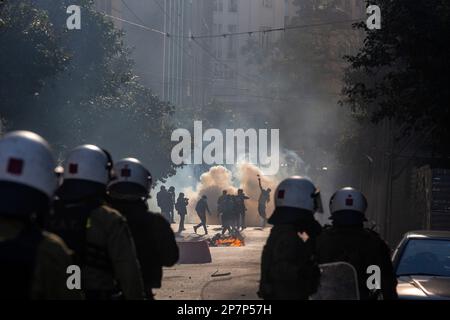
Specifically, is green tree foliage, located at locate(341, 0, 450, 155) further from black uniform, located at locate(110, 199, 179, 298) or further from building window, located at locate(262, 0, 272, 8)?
building window, located at locate(262, 0, 272, 8)

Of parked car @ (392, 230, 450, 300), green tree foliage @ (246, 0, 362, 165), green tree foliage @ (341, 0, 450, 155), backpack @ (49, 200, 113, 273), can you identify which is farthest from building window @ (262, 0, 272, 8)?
backpack @ (49, 200, 113, 273)

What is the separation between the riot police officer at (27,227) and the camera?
3.34 m

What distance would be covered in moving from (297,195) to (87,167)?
1.44 m

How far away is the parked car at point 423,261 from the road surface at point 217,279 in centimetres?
407

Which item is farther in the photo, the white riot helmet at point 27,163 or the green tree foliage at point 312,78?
the green tree foliage at point 312,78

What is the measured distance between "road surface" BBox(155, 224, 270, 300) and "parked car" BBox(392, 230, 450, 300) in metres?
4.07

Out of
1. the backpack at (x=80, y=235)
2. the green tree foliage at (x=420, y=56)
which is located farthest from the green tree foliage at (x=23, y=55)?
the backpack at (x=80, y=235)

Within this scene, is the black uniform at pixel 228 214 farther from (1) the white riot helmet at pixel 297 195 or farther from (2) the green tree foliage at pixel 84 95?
(1) the white riot helmet at pixel 297 195

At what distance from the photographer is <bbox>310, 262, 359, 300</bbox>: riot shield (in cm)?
639

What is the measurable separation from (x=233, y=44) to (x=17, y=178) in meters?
114

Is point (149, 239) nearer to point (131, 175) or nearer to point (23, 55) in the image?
point (131, 175)

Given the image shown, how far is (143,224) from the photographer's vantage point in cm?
639

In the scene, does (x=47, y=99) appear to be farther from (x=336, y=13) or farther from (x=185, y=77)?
(x=185, y=77)

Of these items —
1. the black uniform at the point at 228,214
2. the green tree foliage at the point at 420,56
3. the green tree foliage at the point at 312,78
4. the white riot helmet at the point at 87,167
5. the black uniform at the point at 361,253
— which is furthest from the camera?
the green tree foliage at the point at 312,78
